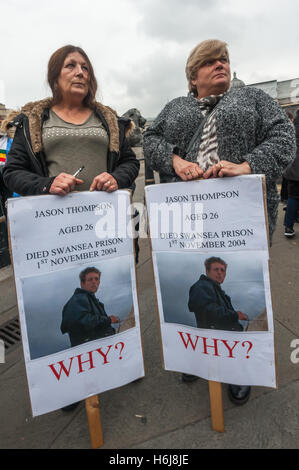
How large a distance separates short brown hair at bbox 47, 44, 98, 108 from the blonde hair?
0.61 metres

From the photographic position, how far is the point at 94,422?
1590 mm

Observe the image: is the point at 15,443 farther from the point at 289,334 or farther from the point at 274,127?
the point at 274,127

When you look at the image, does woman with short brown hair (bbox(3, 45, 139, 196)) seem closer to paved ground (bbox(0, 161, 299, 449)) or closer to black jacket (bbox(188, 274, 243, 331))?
black jacket (bbox(188, 274, 243, 331))

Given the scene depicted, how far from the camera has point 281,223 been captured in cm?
551

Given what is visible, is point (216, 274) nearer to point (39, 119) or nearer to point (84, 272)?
point (84, 272)

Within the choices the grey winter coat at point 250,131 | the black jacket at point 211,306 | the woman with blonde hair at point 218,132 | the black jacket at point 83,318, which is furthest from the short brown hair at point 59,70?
the black jacket at point 211,306

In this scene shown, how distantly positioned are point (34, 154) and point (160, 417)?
5.46 feet

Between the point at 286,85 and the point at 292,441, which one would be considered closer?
the point at 292,441

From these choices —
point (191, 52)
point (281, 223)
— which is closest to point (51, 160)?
point (191, 52)

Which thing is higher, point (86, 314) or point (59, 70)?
point (59, 70)

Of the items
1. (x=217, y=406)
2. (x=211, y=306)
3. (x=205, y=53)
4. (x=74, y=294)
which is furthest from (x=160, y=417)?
(x=205, y=53)

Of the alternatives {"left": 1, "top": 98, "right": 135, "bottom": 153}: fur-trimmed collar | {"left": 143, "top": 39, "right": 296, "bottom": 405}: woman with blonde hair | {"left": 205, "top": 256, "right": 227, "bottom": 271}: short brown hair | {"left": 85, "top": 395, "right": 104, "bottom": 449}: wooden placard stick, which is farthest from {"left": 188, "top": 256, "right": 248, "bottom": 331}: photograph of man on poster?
{"left": 1, "top": 98, "right": 135, "bottom": 153}: fur-trimmed collar

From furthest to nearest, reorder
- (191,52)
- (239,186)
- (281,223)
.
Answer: (281,223) → (191,52) → (239,186)
